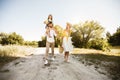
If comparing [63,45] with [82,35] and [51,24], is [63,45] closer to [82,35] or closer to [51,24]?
[51,24]

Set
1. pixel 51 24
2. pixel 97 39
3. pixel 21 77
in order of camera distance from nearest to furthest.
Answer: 1. pixel 21 77
2. pixel 51 24
3. pixel 97 39

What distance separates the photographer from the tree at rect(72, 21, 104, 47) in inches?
1570

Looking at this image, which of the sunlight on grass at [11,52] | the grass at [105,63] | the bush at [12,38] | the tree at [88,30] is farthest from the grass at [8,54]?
the bush at [12,38]

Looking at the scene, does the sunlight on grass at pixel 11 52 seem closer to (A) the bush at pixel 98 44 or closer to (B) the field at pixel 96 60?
(B) the field at pixel 96 60

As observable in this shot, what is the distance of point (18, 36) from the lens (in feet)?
164

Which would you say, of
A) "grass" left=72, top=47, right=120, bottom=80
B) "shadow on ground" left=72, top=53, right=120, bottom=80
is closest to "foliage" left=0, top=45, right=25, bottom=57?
"grass" left=72, top=47, right=120, bottom=80

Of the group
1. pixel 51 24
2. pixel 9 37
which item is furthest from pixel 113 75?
pixel 9 37

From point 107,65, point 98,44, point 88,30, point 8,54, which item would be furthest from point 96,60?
point 88,30

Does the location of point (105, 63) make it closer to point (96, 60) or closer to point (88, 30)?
point (96, 60)

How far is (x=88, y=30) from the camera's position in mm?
41125

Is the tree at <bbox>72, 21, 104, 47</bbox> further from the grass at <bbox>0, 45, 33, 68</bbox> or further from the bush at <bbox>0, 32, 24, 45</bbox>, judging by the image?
the grass at <bbox>0, 45, 33, 68</bbox>

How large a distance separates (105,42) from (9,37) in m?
26.3

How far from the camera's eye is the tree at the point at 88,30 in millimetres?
39875

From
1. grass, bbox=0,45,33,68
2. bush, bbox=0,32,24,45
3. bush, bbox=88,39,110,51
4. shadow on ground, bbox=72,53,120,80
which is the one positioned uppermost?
bush, bbox=0,32,24,45
